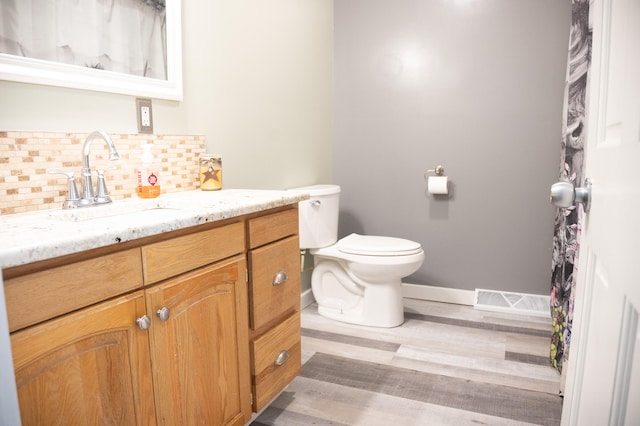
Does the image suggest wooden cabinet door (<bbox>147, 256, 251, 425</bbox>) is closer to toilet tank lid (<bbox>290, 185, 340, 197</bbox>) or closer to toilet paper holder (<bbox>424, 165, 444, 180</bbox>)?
A: toilet tank lid (<bbox>290, 185, 340, 197</bbox>)

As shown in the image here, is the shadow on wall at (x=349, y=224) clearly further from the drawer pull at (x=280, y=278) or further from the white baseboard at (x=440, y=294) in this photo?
the drawer pull at (x=280, y=278)

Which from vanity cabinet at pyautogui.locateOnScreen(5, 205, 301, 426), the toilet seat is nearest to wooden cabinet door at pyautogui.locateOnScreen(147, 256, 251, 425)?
vanity cabinet at pyautogui.locateOnScreen(5, 205, 301, 426)

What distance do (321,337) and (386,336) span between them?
0.35 meters

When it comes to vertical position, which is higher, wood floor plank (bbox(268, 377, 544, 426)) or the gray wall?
the gray wall

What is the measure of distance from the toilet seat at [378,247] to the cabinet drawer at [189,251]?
1176 millimetres

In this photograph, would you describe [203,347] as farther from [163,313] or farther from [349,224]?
[349,224]

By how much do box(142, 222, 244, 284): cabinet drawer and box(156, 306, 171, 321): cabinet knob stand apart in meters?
0.07

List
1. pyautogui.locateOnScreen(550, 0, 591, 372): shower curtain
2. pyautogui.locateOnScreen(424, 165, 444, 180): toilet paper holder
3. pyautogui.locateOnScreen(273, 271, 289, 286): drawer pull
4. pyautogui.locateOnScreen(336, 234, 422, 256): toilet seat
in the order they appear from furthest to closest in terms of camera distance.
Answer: pyautogui.locateOnScreen(424, 165, 444, 180): toilet paper holder, pyautogui.locateOnScreen(336, 234, 422, 256): toilet seat, pyautogui.locateOnScreen(550, 0, 591, 372): shower curtain, pyautogui.locateOnScreen(273, 271, 289, 286): drawer pull

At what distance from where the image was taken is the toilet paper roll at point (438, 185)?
280 centimetres

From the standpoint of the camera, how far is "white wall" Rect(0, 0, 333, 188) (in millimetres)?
1410

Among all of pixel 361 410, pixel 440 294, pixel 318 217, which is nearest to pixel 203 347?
pixel 361 410

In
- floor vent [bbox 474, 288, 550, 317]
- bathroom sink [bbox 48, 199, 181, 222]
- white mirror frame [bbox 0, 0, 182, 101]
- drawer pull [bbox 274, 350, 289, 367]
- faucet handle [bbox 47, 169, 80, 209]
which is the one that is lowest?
floor vent [bbox 474, 288, 550, 317]

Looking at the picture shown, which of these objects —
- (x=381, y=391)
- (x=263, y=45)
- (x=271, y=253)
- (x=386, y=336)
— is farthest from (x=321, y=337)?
(x=263, y=45)

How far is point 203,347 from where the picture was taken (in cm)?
126
